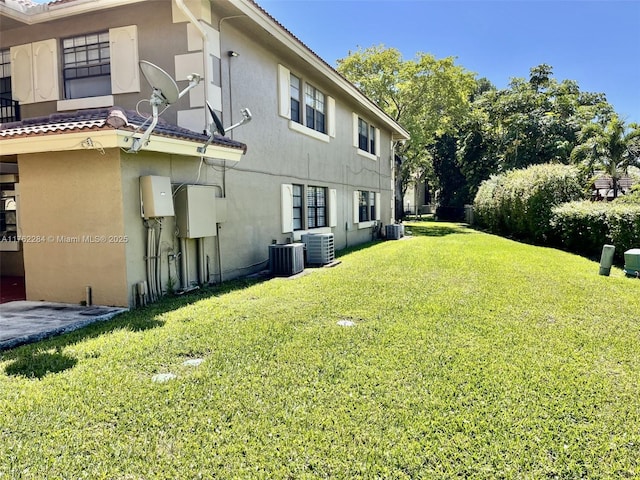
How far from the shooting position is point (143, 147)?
19.8 ft

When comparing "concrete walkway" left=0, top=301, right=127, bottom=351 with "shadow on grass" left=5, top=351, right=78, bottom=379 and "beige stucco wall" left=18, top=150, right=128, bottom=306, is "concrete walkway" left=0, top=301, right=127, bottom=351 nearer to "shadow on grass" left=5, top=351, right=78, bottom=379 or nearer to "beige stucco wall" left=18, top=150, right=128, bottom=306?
"beige stucco wall" left=18, top=150, right=128, bottom=306

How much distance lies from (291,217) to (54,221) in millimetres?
→ 5891

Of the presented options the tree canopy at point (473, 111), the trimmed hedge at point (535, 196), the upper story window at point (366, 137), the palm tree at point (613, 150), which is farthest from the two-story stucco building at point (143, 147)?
the tree canopy at point (473, 111)

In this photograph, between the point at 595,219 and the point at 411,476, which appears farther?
the point at 595,219

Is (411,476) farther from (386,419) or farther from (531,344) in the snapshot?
(531,344)

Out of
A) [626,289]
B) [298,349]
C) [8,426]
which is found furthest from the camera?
[626,289]

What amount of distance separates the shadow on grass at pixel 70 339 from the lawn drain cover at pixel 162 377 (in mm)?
959

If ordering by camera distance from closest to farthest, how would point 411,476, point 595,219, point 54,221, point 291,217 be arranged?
point 411,476 < point 54,221 < point 291,217 < point 595,219

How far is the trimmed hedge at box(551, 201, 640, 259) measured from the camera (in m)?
10.8

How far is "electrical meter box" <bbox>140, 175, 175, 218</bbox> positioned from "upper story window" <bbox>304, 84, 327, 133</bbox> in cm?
674

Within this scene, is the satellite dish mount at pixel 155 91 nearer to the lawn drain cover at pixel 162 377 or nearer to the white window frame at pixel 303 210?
the lawn drain cover at pixel 162 377

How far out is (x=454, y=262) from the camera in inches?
448

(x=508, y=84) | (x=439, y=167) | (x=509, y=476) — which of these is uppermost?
(x=508, y=84)

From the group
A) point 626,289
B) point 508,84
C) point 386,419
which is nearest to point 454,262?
point 626,289
